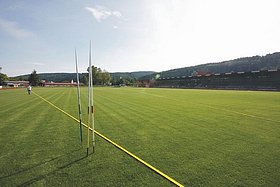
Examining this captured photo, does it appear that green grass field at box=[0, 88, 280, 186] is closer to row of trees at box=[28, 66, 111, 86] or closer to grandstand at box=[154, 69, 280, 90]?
grandstand at box=[154, 69, 280, 90]

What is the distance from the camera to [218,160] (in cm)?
620

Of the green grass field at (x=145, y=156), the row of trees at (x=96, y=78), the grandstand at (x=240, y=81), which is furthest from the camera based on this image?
the row of trees at (x=96, y=78)

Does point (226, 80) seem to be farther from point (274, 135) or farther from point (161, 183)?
point (161, 183)

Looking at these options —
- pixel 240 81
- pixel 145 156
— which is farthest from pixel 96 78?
pixel 145 156

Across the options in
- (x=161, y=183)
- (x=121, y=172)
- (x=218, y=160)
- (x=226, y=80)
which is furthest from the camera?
(x=226, y=80)

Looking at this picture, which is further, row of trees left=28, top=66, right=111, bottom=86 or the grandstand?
row of trees left=28, top=66, right=111, bottom=86

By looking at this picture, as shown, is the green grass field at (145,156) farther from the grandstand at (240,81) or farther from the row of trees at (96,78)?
the row of trees at (96,78)

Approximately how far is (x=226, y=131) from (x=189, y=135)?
77.5 inches

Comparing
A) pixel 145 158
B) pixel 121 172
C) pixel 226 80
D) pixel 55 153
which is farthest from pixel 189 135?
pixel 226 80

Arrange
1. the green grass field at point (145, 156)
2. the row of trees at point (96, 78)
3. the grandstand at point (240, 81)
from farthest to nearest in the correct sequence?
the row of trees at point (96, 78) < the grandstand at point (240, 81) < the green grass field at point (145, 156)

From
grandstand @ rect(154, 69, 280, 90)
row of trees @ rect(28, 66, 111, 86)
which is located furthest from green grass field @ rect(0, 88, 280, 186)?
row of trees @ rect(28, 66, 111, 86)

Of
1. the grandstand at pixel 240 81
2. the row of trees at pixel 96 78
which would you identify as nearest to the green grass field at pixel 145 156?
the grandstand at pixel 240 81

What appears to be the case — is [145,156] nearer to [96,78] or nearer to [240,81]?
[240,81]

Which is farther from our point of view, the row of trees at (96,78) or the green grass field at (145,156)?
the row of trees at (96,78)
